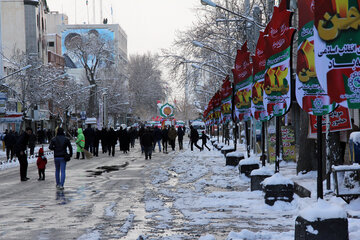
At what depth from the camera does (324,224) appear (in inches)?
304

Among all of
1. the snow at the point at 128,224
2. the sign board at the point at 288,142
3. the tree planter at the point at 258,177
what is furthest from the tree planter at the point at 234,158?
the snow at the point at 128,224

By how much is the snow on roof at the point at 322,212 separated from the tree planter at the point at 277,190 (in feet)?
14.9

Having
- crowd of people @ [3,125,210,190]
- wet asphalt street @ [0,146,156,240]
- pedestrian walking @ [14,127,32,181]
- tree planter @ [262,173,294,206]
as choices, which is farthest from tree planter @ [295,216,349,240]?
pedestrian walking @ [14,127,32,181]

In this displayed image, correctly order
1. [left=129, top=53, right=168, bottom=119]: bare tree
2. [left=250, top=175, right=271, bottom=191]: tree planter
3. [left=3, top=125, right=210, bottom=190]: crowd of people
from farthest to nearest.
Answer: [left=129, top=53, right=168, bottom=119]: bare tree, [left=3, top=125, right=210, bottom=190]: crowd of people, [left=250, top=175, right=271, bottom=191]: tree planter

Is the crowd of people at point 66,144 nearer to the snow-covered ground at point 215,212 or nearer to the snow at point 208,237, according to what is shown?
the snow-covered ground at point 215,212

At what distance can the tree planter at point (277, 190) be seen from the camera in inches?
490

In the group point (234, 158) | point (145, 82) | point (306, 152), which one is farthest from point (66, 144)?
point (145, 82)

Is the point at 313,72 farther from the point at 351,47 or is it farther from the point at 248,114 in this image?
the point at 248,114

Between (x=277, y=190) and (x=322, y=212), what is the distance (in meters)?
4.70

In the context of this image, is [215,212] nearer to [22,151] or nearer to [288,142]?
[22,151]

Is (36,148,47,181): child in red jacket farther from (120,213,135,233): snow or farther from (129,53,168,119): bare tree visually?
(129,53,168,119): bare tree

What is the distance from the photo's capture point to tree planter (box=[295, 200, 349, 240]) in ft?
25.3

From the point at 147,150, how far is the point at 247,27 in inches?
313

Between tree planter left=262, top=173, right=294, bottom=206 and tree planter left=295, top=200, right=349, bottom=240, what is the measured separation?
4.59 m
